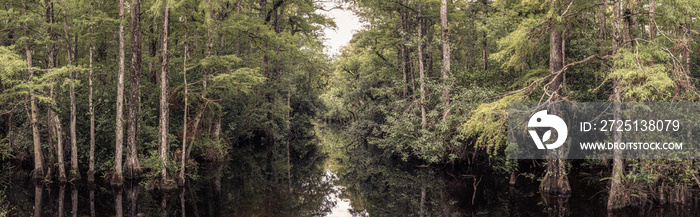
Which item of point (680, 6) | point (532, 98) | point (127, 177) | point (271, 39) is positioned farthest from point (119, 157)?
point (680, 6)

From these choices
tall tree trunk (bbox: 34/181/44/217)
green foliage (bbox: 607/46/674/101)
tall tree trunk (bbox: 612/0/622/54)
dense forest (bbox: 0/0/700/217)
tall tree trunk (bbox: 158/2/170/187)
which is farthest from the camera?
tall tree trunk (bbox: 158/2/170/187)

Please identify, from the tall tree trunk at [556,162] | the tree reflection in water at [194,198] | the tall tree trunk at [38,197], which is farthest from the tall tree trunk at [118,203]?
the tall tree trunk at [556,162]

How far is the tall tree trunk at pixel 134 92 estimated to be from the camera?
47.9 ft

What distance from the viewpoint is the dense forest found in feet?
36.5

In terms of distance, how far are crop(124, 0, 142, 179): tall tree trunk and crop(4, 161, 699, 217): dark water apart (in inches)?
27.4

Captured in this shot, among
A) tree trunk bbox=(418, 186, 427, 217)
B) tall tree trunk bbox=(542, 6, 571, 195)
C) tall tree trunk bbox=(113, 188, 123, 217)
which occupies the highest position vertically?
tall tree trunk bbox=(542, 6, 571, 195)

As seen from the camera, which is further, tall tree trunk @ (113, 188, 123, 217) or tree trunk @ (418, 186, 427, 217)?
tree trunk @ (418, 186, 427, 217)

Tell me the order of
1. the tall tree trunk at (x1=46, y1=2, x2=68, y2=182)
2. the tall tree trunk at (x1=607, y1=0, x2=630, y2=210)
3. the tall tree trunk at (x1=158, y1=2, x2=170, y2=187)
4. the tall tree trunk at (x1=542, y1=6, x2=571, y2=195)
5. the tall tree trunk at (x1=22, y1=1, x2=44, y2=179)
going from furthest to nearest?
the tall tree trunk at (x1=46, y1=2, x2=68, y2=182) < the tall tree trunk at (x1=22, y1=1, x2=44, y2=179) < the tall tree trunk at (x1=158, y1=2, x2=170, y2=187) < the tall tree trunk at (x1=542, y1=6, x2=571, y2=195) < the tall tree trunk at (x1=607, y1=0, x2=630, y2=210)

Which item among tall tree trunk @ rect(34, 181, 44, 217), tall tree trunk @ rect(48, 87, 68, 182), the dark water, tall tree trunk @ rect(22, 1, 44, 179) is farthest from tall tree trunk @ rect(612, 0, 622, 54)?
tall tree trunk @ rect(22, 1, 44, 179)

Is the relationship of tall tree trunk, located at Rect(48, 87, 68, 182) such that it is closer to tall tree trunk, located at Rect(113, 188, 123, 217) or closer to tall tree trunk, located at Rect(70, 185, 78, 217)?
tall tree trunk, located at Rect(70, 185, 78, 217)

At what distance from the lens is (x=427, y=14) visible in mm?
22625

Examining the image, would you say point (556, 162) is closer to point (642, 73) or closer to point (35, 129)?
point (642, 73)

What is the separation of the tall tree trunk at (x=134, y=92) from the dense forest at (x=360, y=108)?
0.21 ft

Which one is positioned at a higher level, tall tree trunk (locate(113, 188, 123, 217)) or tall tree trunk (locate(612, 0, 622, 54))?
tall tree trunk (locate(612, 0, 622, 54))
